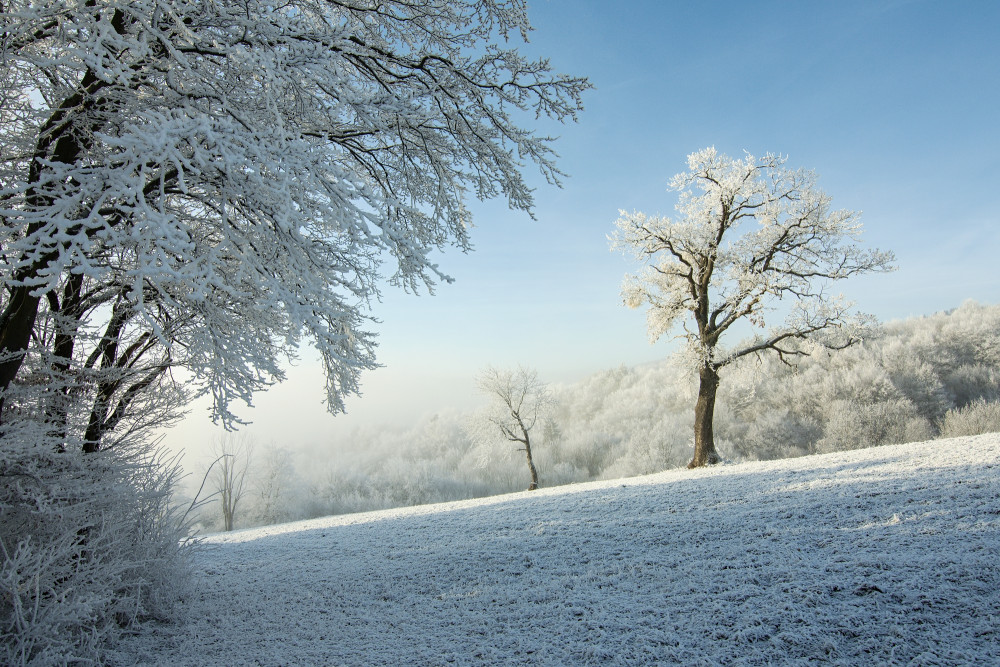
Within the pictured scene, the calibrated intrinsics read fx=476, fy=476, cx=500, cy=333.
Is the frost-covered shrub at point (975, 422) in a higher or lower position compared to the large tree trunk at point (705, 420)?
lower

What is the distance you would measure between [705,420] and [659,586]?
32.1 ft

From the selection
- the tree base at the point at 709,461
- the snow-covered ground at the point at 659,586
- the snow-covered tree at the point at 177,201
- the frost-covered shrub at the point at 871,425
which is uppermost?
the snow-covered tree at the point at 177,201

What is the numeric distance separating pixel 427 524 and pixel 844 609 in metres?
5.95

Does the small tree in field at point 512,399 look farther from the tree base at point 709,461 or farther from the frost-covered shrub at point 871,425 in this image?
the frost-covered shrub at point 871,425

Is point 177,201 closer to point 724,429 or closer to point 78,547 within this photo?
point 78,547

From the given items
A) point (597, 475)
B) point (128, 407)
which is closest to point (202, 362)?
point (128, 407)

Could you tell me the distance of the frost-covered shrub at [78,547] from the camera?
3.49 m

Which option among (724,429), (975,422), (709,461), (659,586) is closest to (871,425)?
(975,422)

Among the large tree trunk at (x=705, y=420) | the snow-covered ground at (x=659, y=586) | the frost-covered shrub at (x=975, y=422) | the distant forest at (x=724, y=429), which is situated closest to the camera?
the snow-covered ground at (x=659, y=586)

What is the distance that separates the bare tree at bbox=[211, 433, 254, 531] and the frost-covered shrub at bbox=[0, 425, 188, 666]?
55.5ft

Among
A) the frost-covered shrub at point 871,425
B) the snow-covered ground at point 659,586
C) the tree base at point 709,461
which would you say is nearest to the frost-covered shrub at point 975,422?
the frost-covered shrub at point 871,425

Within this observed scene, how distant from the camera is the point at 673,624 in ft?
10.7

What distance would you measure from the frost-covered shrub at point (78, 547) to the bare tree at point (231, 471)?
666 inches

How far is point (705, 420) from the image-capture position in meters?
12.8
